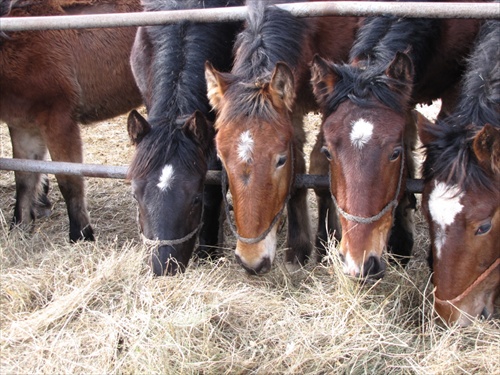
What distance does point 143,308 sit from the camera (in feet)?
9.81

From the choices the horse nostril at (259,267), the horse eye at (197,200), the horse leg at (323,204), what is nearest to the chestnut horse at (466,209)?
the horse nostril at (259,267)

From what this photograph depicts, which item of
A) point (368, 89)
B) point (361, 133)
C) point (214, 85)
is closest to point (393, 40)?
point (368, 89)

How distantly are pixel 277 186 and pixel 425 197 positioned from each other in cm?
83

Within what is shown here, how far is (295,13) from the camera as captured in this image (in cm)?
375

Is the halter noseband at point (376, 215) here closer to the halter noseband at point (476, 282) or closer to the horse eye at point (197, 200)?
the halter noseband at point (476, 282)

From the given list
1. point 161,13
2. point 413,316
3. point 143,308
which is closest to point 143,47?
point 161,13

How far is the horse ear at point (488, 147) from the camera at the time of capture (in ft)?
9.25

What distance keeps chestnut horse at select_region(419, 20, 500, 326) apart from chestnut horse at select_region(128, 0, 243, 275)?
139 cm

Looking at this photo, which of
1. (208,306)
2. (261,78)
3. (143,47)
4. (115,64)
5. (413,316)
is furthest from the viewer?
(115,64)

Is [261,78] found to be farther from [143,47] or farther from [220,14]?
[143,47]

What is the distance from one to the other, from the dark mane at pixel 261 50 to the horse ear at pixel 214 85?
0.22ft

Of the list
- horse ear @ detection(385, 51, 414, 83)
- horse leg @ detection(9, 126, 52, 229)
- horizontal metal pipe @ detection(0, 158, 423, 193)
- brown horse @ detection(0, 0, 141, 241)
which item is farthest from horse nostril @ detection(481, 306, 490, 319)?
horse leg @ detection(9, 126, 52, 229)

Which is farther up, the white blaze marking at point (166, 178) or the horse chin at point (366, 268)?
the white blaze marking at point (166, 178)

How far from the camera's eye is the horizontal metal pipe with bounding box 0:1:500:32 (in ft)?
10.6
